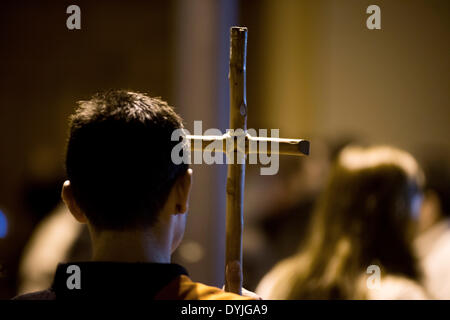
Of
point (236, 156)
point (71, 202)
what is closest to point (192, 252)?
point (236, 156)

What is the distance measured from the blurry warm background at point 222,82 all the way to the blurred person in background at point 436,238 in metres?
0.51

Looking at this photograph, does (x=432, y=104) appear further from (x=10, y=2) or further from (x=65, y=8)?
(x=10, y=2)

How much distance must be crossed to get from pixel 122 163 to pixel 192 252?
82.6 inches

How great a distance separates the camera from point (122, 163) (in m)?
0.88

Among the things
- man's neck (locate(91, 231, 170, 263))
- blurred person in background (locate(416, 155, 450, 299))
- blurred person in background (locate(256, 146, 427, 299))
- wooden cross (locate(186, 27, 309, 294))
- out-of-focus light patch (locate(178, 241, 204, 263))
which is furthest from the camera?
out-of-focus light patch (locate(178, 241, 204, 263))

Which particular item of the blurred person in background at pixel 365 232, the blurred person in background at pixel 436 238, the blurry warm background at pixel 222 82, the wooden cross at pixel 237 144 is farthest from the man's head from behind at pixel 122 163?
the blurry warm background at pixel 222 82

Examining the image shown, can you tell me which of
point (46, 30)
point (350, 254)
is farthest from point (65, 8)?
point (350, 254)

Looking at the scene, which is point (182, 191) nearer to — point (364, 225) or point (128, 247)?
point (128, 247)

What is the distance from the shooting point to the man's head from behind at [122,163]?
88 centimetres

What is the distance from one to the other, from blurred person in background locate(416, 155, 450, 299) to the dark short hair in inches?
36.3

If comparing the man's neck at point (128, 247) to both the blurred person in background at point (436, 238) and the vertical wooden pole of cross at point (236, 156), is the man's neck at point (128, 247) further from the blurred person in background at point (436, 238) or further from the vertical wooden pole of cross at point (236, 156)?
the blurred person in background at point (436, 238)

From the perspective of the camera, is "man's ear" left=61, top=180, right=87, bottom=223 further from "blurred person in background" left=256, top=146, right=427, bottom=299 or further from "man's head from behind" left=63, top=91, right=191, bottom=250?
"blurred person in background" left=256, top=146, right=427, bottom=299

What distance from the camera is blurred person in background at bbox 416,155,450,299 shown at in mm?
1840

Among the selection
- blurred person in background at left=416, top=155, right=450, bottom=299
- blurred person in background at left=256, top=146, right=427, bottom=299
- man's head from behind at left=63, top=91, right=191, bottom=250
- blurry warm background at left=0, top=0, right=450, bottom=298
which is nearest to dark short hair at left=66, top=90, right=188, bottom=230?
man's head from behind at left=63, top=91, right=191, bottom=250
